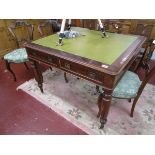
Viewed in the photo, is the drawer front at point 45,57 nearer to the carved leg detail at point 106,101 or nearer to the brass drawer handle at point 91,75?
the brass drawer handle at point 91,75

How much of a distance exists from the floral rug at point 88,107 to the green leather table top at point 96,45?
0.83 m

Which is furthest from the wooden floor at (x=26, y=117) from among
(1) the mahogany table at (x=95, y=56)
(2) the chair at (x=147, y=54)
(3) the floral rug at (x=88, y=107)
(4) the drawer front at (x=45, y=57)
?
(4) the drawer front at (x=45, y=57)

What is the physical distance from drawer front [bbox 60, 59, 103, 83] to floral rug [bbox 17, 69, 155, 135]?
0.69 metres

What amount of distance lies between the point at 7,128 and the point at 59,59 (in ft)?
3.52

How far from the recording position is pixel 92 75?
3.87 ft

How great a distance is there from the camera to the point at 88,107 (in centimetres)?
184

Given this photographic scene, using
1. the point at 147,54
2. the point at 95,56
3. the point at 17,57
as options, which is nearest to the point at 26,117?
the point at 17,57

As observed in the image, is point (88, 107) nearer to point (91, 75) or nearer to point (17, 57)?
point (91, 75)

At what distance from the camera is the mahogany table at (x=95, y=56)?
43.5 inches

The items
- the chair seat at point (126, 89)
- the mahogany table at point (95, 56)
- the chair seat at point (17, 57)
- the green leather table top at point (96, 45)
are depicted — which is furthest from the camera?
the chair seat at point (17, 57)

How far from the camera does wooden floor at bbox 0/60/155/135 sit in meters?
1.58

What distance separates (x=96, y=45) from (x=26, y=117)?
127 cm
